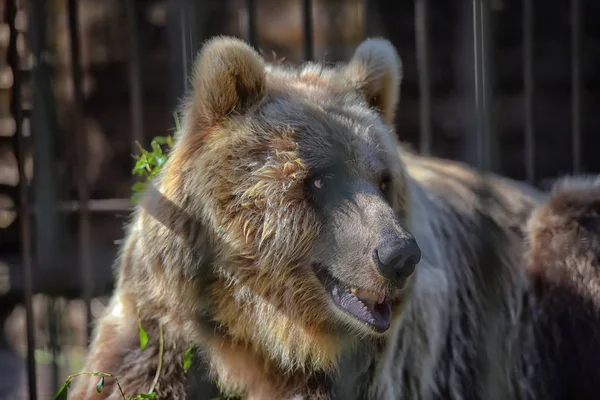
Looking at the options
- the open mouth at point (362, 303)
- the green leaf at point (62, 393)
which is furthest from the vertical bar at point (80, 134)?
the open mouth at point (362, 303)

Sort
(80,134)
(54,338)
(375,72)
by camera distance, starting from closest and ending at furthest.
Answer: (375,72) < (54,338) < (80,134)

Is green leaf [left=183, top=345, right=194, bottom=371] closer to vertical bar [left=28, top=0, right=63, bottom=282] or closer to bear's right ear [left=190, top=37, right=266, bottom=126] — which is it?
bear's right ear [left=190, top=37, right=266, bottom=126]

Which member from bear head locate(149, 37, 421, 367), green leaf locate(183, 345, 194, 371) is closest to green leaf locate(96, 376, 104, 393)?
green leaf locate(183, 345, 194, 371)

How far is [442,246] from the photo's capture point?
128 inches

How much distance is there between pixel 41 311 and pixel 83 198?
7.43 feet

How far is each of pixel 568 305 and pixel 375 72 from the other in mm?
1245

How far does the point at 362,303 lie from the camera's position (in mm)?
2471

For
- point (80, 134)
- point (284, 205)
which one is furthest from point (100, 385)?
point (80, 134)

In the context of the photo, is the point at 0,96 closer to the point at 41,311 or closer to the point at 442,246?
the point at 41,311

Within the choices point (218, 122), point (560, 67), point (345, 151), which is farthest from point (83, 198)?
point (560, 67)

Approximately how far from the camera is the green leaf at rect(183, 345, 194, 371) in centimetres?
277

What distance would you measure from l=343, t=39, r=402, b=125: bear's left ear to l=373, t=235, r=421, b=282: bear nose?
0.76 m

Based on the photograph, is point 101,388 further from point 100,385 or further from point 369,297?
point 369,297

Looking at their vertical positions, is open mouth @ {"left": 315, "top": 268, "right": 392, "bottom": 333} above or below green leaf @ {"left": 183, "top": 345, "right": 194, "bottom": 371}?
above
